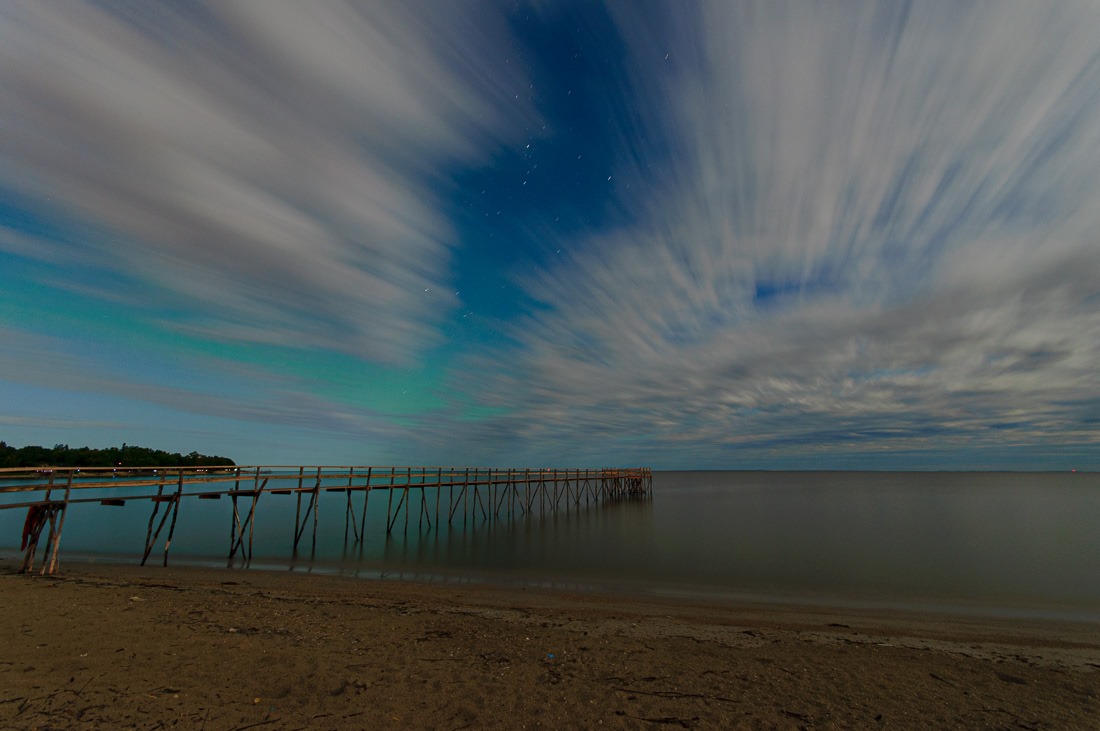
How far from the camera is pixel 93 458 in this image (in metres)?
63.6

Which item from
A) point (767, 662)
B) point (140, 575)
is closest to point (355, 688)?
point (767, 662)

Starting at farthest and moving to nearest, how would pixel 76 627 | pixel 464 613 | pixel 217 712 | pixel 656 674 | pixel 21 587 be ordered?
pixel 21 587 → pixel 464 613 → pixel 76 627 → pixel 656 674 → pixel 217 712

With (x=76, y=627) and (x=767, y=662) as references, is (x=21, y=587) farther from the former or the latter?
(x=767, y=662)

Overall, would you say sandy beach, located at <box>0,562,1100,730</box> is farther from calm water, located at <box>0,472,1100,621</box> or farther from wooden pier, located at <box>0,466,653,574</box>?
calm water, located at <box>0,472,1100,621</box>

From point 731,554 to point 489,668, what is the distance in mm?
20060

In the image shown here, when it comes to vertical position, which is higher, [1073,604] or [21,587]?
[21,587]

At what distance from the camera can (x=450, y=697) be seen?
6.21 m

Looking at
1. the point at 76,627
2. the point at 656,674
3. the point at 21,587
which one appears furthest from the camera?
the point at 21,587

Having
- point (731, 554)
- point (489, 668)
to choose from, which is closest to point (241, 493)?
point (489, 668)

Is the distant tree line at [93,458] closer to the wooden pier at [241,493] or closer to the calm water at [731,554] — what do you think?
the wooden pier at [241,493]

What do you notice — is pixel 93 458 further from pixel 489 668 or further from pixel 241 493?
pixel 489 668

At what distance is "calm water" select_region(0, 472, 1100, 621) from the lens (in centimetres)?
1716

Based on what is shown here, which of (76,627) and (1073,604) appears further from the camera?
(1073,604)

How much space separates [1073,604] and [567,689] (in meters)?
19.3
